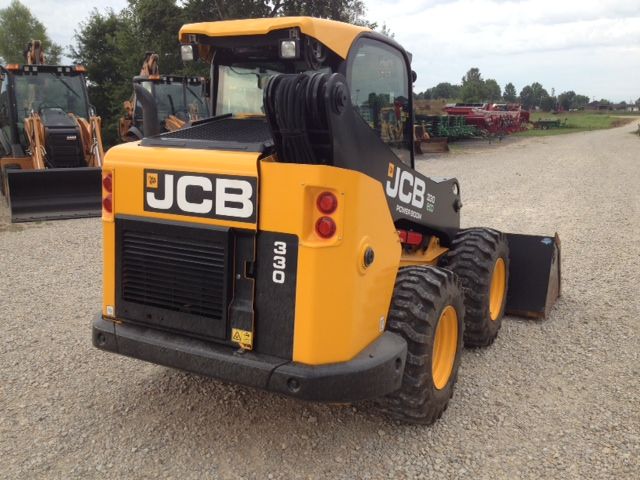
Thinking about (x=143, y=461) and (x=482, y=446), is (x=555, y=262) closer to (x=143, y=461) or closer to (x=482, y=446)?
(x=482, y=446)

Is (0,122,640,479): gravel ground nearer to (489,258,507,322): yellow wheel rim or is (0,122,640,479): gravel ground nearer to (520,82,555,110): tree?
(489,258,507,322): yellow wheel rim

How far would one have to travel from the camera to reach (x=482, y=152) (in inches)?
891

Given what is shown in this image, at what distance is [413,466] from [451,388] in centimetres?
68

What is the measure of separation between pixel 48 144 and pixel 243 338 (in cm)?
875

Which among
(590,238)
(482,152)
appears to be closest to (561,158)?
(482,152)

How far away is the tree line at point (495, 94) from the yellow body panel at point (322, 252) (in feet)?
137

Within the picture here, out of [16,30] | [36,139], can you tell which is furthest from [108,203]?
[16,30]

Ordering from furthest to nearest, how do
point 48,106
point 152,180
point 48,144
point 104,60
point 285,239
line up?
point 104,60 → point 48,106 → point 48,144 → point 152,180 → point 285,239

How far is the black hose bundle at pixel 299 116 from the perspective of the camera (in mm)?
2709

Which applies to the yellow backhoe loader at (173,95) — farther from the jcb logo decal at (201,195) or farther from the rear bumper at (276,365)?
the rear bumper at (276,365)

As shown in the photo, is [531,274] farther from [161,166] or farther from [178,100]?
[178,100]

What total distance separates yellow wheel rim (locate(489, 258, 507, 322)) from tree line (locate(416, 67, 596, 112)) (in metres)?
39.5

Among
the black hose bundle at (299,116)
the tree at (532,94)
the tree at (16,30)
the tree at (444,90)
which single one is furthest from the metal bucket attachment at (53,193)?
the tree at (532,94)

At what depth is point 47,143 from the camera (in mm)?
10344
